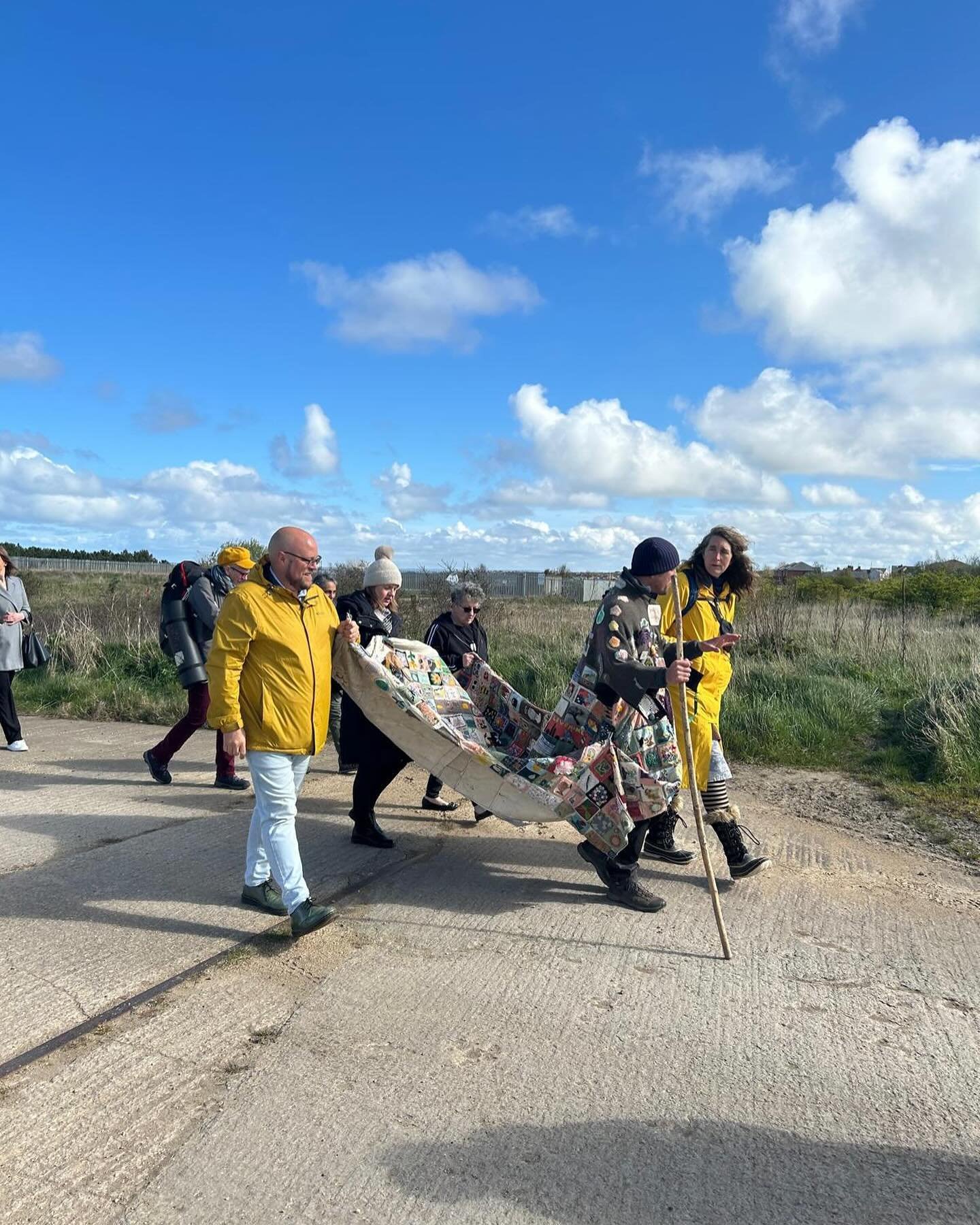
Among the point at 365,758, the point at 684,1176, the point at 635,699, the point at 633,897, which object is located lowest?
the point at 684,1176

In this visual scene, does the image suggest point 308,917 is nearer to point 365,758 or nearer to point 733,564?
point 365,758

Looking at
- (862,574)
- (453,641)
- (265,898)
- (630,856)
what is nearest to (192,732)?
(453,641)

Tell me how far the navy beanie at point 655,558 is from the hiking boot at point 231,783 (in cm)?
414

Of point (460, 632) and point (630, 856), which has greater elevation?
point (460, 632)

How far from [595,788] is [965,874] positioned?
257cm

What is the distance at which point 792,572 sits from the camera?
18.2 m

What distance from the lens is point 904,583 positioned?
17047mm

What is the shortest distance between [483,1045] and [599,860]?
69.1 inches

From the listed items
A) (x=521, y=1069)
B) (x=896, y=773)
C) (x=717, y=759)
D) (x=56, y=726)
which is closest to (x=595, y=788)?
(x=717, y=759)

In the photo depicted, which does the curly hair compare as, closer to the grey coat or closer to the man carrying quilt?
the man carrying quilt

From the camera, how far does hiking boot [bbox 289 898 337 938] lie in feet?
14.3

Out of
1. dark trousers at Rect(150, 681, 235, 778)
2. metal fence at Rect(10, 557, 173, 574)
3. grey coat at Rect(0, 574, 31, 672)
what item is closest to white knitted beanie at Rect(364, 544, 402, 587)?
dark trousers at Rect(150, 681, 235, 778)

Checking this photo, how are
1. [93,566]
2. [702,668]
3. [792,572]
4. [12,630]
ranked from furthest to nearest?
[93,566]
[792,572]
[12,630]
[702,668]

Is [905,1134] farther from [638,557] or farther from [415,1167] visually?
[638,557]
